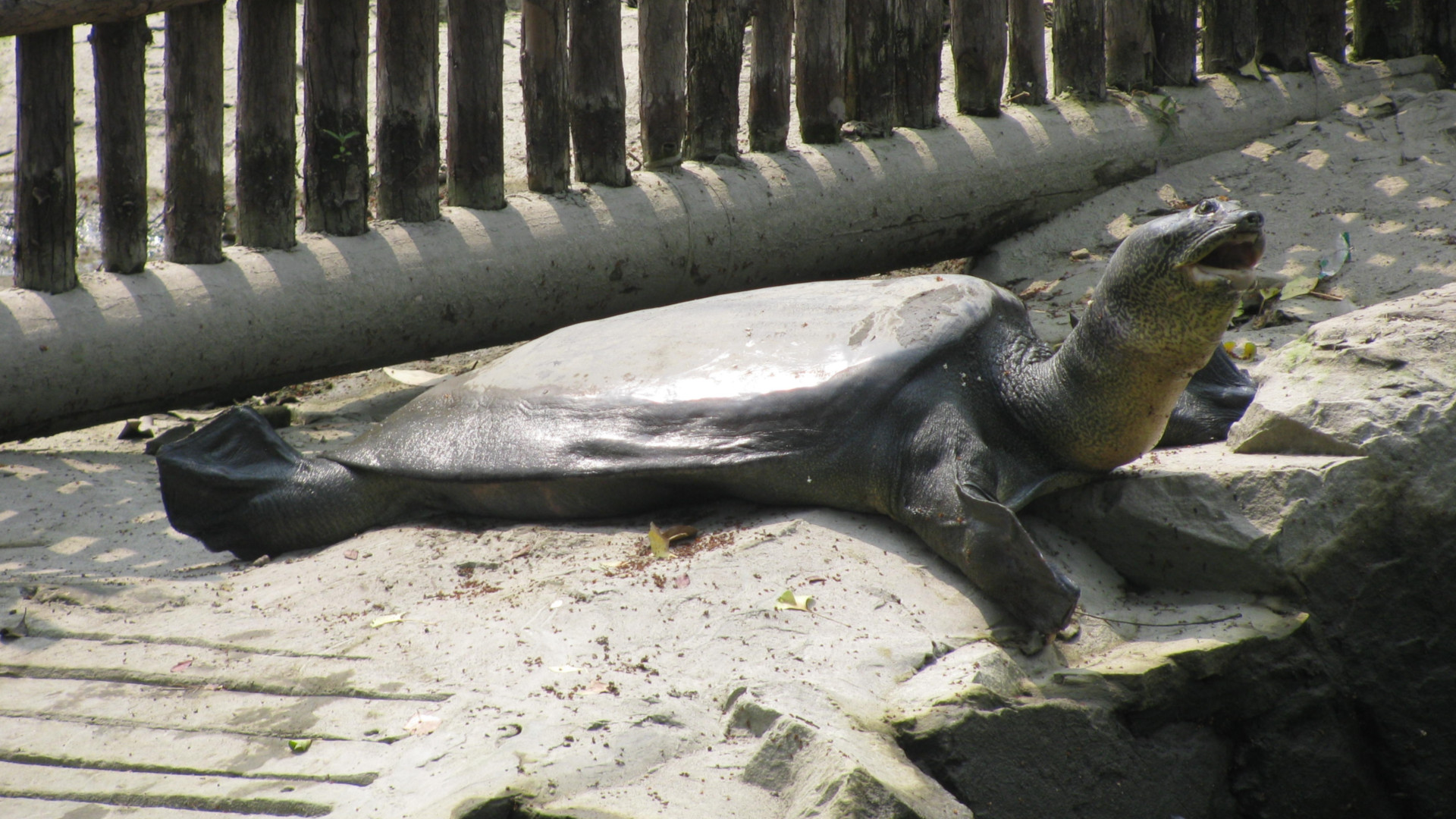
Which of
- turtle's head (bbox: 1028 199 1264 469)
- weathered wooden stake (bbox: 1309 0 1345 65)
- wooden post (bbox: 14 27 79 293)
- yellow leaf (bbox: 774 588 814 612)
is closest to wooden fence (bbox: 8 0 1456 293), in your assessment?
wooden post (bbox: 14 27 79 293)

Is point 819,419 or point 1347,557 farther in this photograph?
point 819,419

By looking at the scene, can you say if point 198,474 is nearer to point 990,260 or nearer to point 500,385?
point 500,385

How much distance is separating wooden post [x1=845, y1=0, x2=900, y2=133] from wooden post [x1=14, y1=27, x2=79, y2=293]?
298 cm

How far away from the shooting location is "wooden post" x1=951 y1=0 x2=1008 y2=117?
5.18m

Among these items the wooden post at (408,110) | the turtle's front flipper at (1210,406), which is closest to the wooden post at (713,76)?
the wooden post at (408,110)

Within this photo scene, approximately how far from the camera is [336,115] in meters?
3.99

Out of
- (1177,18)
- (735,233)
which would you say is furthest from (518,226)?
(1177,18)

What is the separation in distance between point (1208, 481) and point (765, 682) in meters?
1.35

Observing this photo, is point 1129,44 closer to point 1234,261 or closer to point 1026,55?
point 1026,55

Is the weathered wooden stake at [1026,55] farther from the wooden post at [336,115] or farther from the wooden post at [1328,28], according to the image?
the wooden post at [336,115]

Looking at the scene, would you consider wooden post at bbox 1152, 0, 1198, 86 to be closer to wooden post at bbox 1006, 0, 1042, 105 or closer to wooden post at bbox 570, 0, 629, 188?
wooden post at bbox 1006, 0, 1042, 105

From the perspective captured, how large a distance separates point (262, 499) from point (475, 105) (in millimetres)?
1687

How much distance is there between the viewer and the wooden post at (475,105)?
4.19 meters

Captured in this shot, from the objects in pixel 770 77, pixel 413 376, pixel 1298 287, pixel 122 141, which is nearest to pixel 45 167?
pixel 122 141
